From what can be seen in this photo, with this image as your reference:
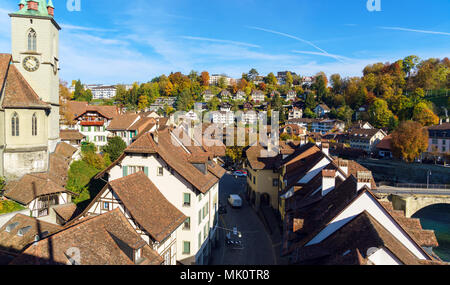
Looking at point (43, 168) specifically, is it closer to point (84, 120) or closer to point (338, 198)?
point (84, 120)

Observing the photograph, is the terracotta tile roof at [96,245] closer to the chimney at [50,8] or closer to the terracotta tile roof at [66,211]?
the terracotta tile roof at [66,211]

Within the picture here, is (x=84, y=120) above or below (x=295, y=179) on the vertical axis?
above

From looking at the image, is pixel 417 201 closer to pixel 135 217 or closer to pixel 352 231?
pixel 352 231

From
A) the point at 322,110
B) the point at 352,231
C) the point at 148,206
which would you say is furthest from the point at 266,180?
the point at 322,110

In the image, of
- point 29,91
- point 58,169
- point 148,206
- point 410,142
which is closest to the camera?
point 148,206

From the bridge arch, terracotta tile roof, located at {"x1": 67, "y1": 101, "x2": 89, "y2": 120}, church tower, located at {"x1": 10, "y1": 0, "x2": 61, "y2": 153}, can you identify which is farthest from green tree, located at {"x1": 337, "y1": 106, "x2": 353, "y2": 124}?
church tower, located at {"x1": 10, "y1": 0, "x2": 61, "y2": 153}

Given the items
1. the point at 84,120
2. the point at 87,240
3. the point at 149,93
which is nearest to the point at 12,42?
the point at 84,120
